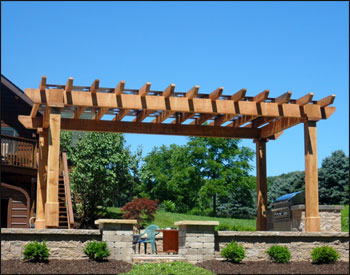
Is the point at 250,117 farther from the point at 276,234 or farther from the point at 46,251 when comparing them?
the point at 46,251

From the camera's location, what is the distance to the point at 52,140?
12188 mm

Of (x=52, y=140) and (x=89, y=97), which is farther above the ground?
(x=89, y=97)

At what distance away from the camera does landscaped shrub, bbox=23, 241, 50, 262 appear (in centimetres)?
1070

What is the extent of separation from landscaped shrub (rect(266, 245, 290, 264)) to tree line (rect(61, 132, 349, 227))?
36.3 ft

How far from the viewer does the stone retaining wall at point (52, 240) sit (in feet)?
35.9

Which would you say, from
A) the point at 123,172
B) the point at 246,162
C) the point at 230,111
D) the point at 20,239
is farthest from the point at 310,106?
the point at 246,162

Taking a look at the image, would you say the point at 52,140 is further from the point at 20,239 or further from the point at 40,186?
the point at 40,186

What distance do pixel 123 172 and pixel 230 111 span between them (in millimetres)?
10783

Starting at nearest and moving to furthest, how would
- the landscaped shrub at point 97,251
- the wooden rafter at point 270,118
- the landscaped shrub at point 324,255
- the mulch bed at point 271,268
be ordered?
the mulch bed at point 271,268 < the landscaped shrub at point 97,251 < the landscaped shrub at point 324,255 < the wooden rafter at point 270,118

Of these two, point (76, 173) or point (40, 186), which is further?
point (76, 173)

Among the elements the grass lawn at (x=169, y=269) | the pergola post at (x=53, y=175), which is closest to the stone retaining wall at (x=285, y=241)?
the grass lawn at (x=169, y=269)

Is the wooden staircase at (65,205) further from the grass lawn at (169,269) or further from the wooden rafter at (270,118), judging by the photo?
the wooden rafter at (270,118)

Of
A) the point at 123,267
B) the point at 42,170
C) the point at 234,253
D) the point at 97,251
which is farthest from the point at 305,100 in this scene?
the point at 42,170

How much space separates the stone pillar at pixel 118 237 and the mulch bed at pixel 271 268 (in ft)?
5.20
